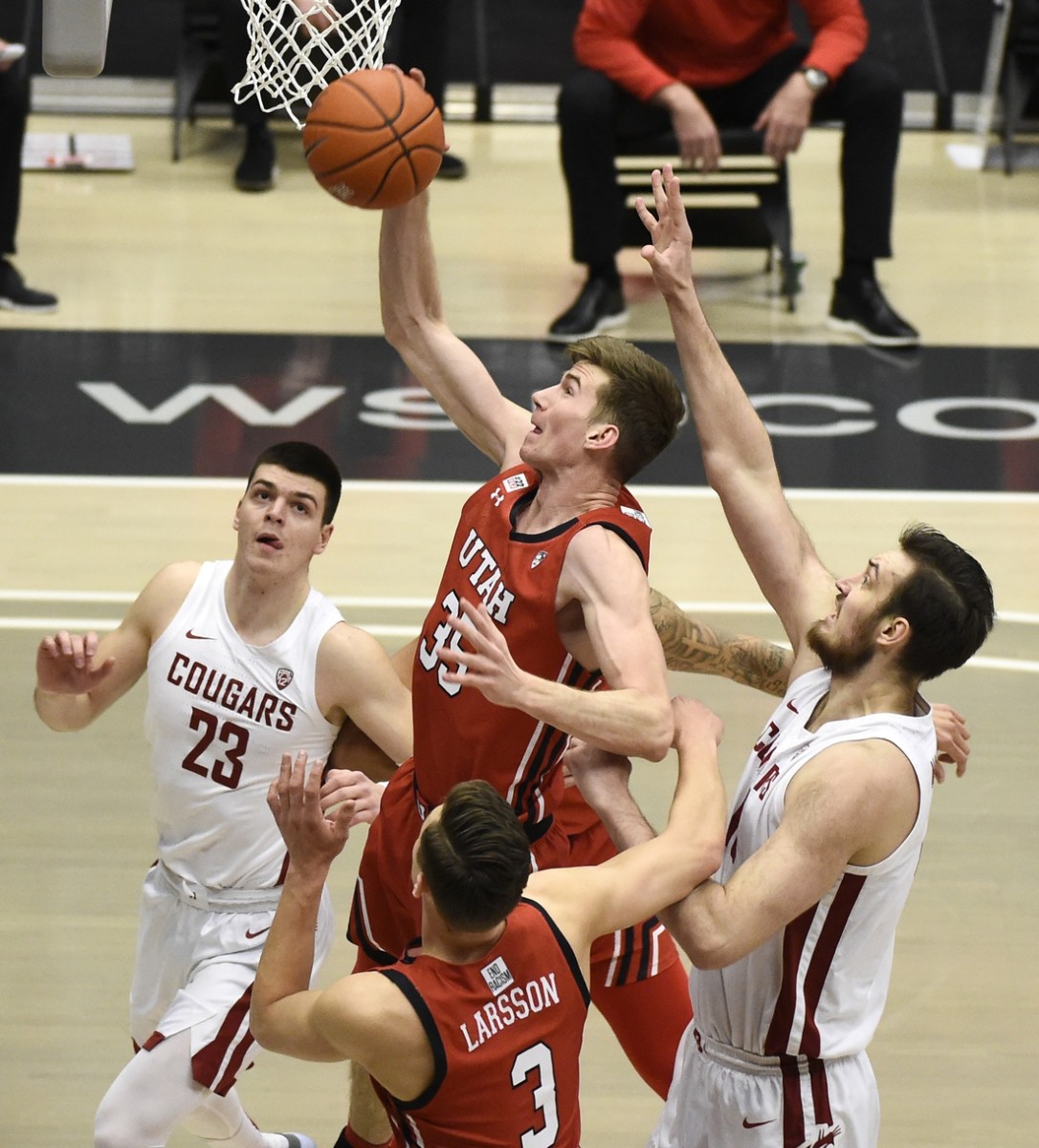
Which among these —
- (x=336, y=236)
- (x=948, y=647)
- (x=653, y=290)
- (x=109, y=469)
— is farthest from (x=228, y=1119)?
(x=336, y=236)

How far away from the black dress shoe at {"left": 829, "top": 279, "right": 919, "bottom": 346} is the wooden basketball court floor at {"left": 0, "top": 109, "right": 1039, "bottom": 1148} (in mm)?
204

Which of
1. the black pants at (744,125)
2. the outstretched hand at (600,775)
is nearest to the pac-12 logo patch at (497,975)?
the outstretched hand at (600,775)

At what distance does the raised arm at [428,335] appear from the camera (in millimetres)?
4379

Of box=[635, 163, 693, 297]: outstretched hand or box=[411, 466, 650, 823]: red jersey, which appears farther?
box=[635, 163, 693, 297]: outstretched hand

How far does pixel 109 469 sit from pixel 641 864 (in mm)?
5432

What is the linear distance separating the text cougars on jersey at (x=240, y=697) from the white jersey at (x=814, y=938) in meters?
1.12

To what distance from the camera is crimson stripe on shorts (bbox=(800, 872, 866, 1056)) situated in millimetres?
3254

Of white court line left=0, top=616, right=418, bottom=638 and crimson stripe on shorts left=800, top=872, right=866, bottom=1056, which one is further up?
crimson stripe on shorts left=800, top=872, right=866, bottom=1056

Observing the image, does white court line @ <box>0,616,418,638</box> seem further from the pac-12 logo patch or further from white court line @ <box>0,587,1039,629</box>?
the pac-12 logo patch

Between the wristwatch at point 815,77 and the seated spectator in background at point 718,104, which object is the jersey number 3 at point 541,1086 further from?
the wristwatch at point 815,77

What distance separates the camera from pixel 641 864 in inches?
125

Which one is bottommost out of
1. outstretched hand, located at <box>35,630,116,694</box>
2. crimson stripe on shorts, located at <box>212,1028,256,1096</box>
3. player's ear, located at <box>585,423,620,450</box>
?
crimson stripe on shorts, located at <box>212,1028,256,1096</box>

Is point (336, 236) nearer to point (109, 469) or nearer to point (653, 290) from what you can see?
point (653, 290)

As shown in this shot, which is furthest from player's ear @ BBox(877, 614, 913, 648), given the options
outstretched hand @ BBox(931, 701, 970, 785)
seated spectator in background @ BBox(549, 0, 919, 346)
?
seated spectator in background @ BBox(549, 0, 919, 346)
